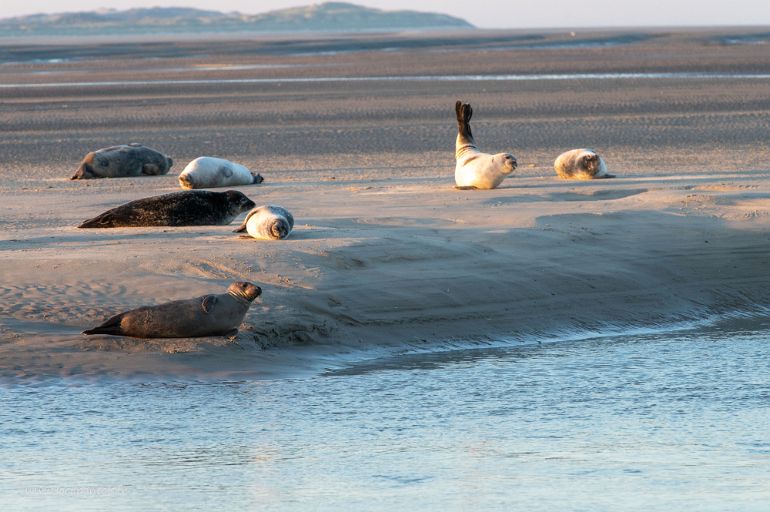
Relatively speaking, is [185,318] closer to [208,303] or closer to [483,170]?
[208,303]

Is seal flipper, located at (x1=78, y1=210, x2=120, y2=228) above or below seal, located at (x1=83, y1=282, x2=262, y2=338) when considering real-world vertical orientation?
above

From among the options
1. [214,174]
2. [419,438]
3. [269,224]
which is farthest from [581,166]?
[419,438]

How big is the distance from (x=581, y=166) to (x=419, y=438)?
6.82 meters

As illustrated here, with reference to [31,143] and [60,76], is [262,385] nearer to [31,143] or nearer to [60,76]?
[31,143]

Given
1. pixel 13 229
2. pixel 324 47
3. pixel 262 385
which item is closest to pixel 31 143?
pixel 13 229

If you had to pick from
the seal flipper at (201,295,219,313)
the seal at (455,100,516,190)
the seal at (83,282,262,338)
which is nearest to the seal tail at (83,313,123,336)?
the seal at (83,282,262,338)

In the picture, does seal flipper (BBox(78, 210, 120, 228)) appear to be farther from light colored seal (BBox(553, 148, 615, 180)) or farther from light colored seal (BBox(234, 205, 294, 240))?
light colored seal (BBox(553, 148, 615, 180))

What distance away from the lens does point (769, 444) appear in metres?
5.29

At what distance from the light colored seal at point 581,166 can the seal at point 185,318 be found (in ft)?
18.6

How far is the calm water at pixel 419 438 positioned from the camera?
15.4 ft

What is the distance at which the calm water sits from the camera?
4695 mm

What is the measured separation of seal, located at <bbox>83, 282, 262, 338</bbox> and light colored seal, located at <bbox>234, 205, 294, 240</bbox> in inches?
58.3

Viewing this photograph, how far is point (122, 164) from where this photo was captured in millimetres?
13688

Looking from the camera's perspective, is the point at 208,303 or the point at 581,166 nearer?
the point at 208,303
